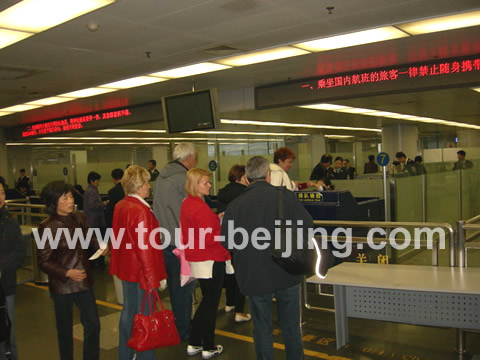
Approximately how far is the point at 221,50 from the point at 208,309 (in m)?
3.56

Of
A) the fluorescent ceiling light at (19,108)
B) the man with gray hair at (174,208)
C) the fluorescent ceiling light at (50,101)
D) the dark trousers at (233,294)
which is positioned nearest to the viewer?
the man with gray hair at (174,208)

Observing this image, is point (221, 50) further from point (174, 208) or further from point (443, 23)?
point (174, 208)

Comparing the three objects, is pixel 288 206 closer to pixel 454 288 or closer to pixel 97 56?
pixel 454 288

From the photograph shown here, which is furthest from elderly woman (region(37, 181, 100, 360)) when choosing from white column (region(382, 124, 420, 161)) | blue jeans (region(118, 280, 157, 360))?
white column (region(382, 124, 420, 161))

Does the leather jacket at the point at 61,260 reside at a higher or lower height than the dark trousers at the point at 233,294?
higher

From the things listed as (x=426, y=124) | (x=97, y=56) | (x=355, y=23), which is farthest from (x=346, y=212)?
(x=426, y=124)

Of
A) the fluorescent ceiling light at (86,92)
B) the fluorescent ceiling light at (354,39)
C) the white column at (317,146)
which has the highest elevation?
the fluorescent ceiling light at (86,92)

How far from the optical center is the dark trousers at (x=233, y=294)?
15.8 feet

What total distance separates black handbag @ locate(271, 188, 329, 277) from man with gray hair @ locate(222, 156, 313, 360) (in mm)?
41

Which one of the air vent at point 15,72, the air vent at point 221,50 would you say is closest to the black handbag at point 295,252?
the air vent at point 221,50

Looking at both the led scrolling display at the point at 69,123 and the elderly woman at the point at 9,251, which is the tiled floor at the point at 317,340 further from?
the led scrolling display at the point at 69,123

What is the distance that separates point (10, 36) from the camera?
5230 millimetres

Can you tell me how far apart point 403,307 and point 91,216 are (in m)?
4.66

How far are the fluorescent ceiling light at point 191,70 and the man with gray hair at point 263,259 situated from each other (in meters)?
4.22
